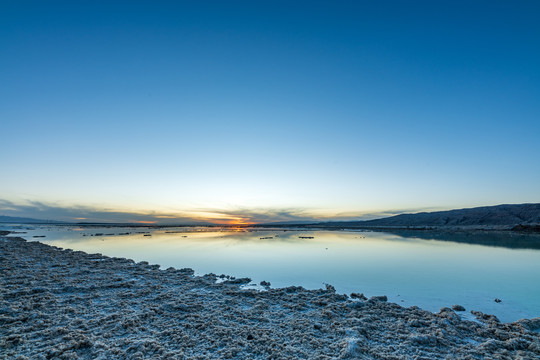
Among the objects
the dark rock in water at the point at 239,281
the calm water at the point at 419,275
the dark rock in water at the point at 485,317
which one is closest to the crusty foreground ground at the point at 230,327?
the dark rock in water at the point at 485,317

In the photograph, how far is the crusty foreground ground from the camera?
490 centimetres

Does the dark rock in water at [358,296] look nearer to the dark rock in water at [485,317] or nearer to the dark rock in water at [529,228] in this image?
the dark rock in water at [485,317]

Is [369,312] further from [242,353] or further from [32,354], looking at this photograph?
[32,354]

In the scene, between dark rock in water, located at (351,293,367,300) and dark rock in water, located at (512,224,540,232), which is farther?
dark rock in water, located at (512,224,540,232)

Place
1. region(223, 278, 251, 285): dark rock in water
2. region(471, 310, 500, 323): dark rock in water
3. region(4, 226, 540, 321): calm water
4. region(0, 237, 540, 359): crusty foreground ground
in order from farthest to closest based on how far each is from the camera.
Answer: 1. region(223, 278, 251, 285): dark rock in water
2. region(4, 226, 540, 321): calm water
3. region(471, 310, 500, 323): dark rock in water
4. region(0, 237, 540, 359): crusty foreground ground

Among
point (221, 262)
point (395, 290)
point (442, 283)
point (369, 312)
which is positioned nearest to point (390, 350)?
point (369, 312)

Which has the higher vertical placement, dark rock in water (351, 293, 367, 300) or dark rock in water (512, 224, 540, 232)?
dark rock in water (351, 293, 367, 300)

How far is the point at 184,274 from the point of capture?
469 inches

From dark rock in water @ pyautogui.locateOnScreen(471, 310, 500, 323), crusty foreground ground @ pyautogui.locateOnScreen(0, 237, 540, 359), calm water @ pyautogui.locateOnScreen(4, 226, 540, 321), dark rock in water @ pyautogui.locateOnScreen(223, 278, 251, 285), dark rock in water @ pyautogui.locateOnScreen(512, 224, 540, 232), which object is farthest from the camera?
dark rock in water @ pyautogui.locateOnScreen(512, 224, 540, 232)

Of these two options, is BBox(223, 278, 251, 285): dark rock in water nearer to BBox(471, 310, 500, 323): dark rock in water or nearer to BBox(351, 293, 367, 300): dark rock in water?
BBox(351, 293, 367, 300): dark rock in water

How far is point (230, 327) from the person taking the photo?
5.98m

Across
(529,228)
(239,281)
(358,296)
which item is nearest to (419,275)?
(358,296)

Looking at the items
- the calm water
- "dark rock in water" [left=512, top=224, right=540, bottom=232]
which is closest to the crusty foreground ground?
the calm water

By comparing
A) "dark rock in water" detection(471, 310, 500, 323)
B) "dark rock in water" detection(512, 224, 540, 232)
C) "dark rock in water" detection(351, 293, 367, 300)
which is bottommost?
"dark rock in water" detection(512, 224, 540, 232)
